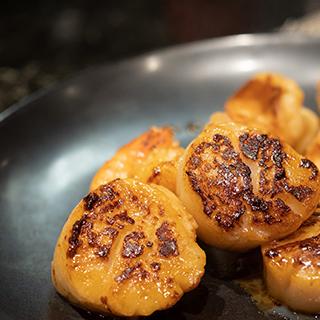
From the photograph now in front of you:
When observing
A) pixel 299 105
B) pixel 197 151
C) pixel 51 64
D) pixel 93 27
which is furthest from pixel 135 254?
pixel 93 27

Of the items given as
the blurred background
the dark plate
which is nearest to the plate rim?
the dark plate

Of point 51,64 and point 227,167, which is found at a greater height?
point 227,167

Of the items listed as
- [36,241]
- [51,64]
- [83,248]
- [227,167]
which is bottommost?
[51,64]

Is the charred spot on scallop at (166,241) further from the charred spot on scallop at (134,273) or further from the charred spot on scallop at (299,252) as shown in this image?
the charred spot on scallop at (299,252)

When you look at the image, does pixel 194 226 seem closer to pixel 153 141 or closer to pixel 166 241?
pixel 166 241

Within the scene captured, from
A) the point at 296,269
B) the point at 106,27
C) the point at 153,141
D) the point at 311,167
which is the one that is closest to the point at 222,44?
the point at 153,141

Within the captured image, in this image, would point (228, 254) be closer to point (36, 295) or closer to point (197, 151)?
point (197, 151)

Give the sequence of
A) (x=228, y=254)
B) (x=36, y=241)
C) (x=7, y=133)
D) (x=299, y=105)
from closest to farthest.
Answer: (x=228, y=254) → (x=36, y=241) → (x=299, y=105) → (x=7, y=133)
